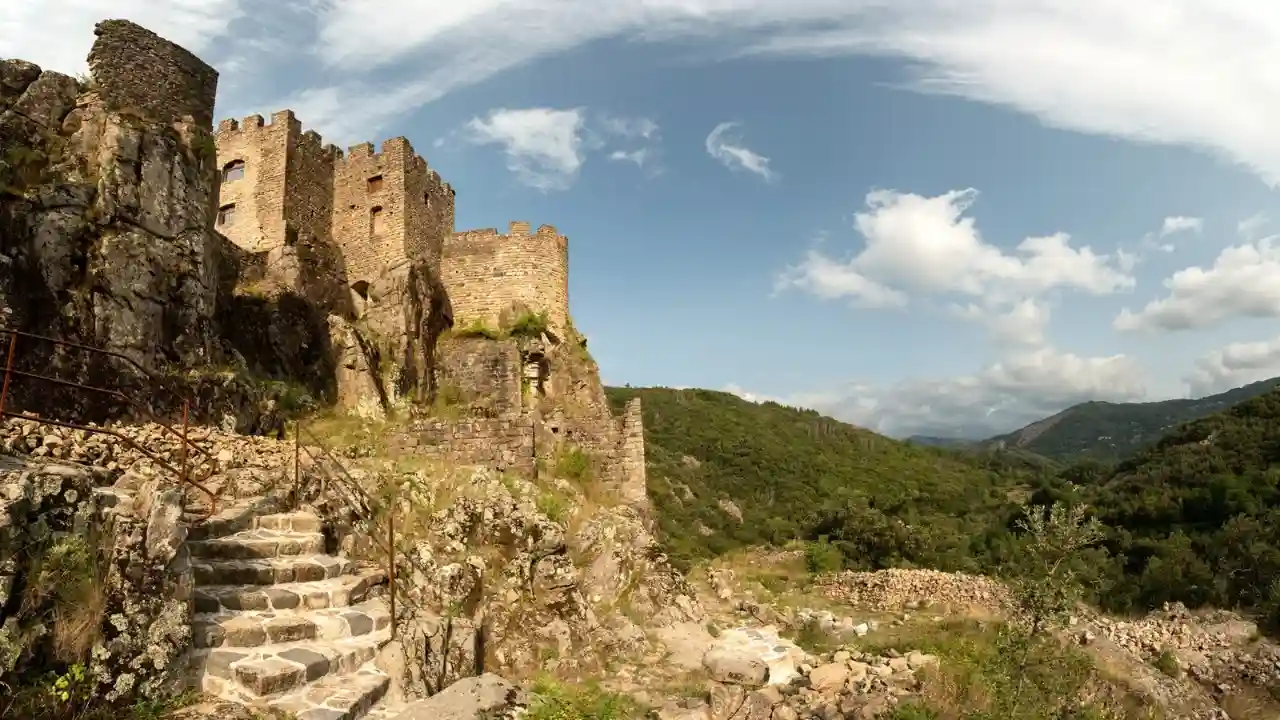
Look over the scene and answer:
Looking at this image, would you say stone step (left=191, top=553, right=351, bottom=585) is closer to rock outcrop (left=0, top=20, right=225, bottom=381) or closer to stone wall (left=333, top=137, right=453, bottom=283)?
rock outcrop (left=0, top=20, right=225, bottom=381)

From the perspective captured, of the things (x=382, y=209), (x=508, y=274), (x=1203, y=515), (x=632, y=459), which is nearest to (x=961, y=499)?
(x=1203, y=515)

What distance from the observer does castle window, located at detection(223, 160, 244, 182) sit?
18.5 meters

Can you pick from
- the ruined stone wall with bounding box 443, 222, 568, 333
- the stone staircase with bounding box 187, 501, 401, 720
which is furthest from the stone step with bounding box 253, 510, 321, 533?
the ruined stone wall with bounding box 443, 222, 568, 333

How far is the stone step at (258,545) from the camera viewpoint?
7219mm

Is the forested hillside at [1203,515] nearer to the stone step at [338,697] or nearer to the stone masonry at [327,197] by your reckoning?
the stone masonry at [327,197]

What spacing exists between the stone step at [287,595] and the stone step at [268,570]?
0.27 ft

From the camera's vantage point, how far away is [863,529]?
3400 cm

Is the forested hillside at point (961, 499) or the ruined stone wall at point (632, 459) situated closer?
the ruined stone wall at point (632, 459)

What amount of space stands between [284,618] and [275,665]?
3.37ft

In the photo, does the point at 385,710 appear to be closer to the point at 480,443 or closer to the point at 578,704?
the point at 578,704

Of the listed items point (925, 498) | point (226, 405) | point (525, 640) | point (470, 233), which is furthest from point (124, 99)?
point (925, 498)

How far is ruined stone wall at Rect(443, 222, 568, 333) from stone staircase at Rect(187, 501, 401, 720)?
34.9ft

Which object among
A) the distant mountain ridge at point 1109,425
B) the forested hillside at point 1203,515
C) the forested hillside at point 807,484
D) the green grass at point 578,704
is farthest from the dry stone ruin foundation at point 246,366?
the distant mountain ridge at point 1109,425

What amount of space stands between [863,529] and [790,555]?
8.42 m
